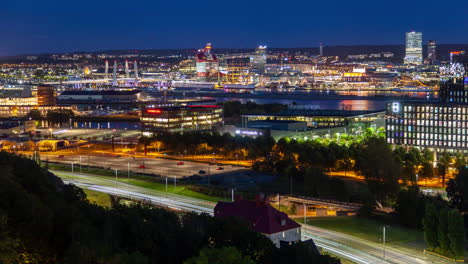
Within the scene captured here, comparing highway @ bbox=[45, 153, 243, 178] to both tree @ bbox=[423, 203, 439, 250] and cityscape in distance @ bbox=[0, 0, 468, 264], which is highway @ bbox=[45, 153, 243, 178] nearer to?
cityscape in distance @ bbox=[0, 0, 468, 264]

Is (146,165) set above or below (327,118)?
below

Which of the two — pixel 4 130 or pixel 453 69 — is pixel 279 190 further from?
pixel 4 130

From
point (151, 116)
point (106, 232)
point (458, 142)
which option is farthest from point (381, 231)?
point (151, 116)

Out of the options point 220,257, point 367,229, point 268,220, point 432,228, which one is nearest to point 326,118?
point 367,229

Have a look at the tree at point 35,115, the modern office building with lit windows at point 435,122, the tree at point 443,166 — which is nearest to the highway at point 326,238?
the tree at point 443,166

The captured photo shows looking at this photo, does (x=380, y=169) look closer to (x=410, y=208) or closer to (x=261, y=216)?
(x=410, y=208)

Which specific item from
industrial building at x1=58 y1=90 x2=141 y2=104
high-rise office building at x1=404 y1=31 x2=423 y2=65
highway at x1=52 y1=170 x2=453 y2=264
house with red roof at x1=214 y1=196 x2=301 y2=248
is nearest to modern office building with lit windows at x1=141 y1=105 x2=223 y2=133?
highway at x1=52 y1=170 x2=453 y2=264
